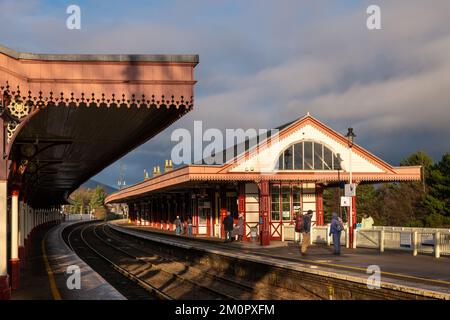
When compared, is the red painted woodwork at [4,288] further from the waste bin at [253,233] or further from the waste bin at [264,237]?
the waste bin at [253,233]

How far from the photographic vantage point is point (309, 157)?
33156 millimetres

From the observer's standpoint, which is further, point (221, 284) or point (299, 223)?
point (299, 223)

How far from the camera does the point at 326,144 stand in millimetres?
33375

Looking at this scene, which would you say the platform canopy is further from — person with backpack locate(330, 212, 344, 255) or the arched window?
the arched window

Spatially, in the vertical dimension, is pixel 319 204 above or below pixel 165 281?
above

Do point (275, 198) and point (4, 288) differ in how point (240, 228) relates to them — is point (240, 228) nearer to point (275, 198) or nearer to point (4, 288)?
point (275, 198)

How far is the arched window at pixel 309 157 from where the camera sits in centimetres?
3288

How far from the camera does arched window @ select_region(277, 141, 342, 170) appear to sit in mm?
32875

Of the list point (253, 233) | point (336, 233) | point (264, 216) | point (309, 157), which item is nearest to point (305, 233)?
point (336, 233)

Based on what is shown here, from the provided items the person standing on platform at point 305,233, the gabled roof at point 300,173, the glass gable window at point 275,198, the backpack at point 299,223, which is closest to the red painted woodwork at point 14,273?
the person standing on platform at point 305,233

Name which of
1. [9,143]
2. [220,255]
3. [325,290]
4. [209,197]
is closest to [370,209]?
[209,197]

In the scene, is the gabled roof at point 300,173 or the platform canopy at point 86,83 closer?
the platform canopy at point 86,83

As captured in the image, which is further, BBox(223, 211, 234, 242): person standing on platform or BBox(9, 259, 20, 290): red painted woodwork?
BBox(223, 211, 234, 242): person standing on platform

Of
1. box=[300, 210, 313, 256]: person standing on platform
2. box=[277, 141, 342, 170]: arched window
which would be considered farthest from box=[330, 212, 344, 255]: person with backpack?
box=[277, 141, 342, 170]: arched window
